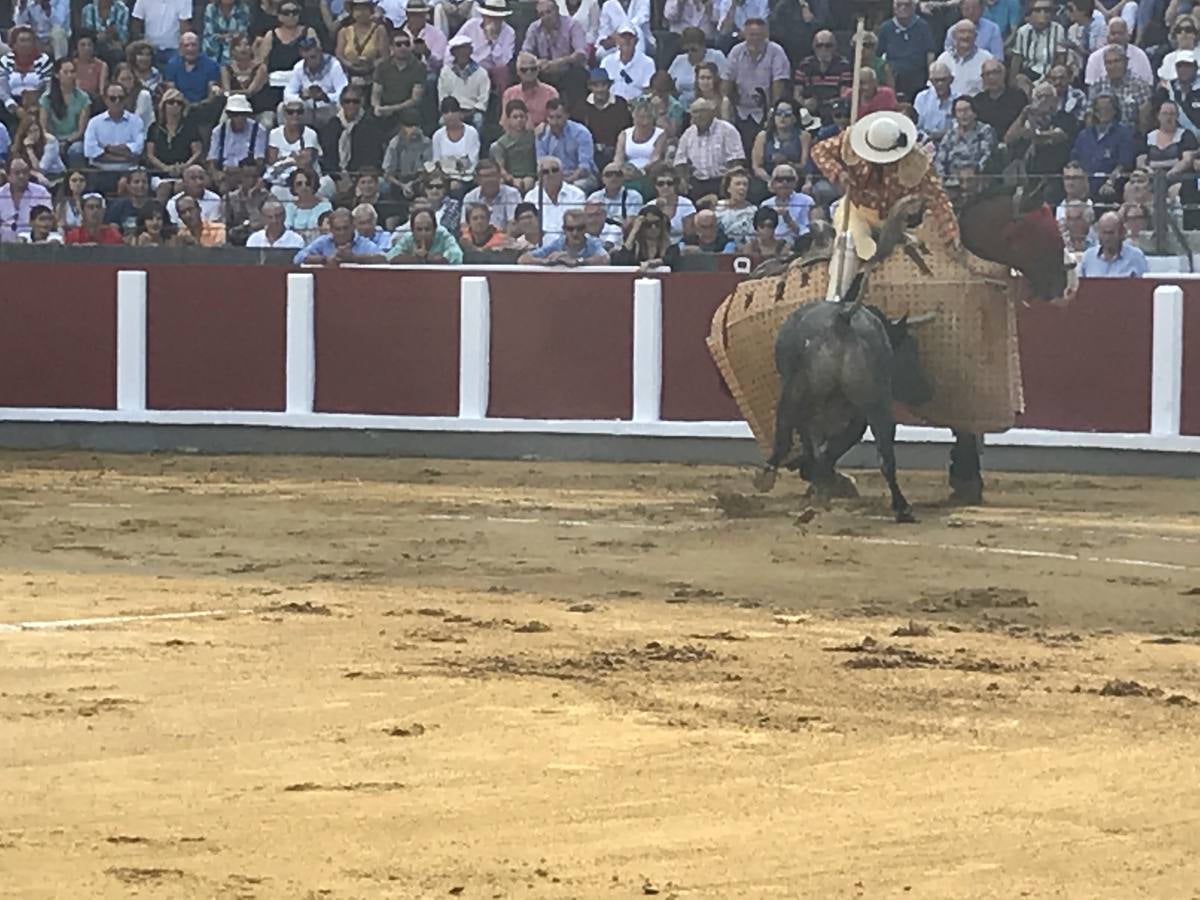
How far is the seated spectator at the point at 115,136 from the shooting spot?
16.2 meters

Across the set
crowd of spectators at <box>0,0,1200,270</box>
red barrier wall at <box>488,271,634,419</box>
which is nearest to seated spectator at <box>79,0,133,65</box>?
crowd of spectators at <box>0,0,1200,270</box>

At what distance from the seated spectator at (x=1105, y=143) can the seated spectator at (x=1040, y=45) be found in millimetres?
851

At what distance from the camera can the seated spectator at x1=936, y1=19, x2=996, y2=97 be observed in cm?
1484

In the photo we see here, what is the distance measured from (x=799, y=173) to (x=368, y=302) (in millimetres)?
2584

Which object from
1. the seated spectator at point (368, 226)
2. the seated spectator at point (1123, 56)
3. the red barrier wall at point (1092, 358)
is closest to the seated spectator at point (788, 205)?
the red barrier wall at point (1092, 358)

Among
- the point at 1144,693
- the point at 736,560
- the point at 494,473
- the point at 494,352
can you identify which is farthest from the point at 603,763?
the point at 494,352

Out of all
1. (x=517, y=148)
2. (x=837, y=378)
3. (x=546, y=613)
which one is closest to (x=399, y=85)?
(x=517, y=148)

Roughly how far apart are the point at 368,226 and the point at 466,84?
2.14 metres

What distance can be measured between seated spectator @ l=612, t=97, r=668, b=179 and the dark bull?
4.86m

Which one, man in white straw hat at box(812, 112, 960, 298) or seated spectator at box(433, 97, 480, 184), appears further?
seated spectator at box(433, 97, 480, 184)

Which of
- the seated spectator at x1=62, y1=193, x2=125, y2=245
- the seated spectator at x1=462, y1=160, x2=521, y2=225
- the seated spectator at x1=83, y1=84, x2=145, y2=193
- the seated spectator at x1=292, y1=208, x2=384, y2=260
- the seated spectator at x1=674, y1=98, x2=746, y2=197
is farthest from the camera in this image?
the seated spectator at x1=83, y1=84, x2=145, y2=193

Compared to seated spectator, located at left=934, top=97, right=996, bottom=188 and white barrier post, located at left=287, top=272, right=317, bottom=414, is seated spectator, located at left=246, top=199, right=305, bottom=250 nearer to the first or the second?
white barrier post, located at left=287, top=272, right=317, bottom=414

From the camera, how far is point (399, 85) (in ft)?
52.3

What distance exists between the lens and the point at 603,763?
523cm
